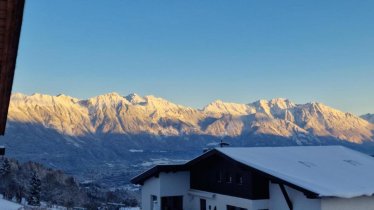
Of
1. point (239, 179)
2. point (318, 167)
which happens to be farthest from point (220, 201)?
point (318, 167)

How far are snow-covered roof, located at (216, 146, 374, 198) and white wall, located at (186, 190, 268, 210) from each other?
187 cm

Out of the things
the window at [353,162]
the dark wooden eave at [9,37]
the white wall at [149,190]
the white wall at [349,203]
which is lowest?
the white wall at [349,203]

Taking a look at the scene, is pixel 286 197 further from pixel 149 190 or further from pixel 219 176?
pixel 149 190

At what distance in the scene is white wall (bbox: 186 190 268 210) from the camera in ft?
71.0

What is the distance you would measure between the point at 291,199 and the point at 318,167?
3.58m

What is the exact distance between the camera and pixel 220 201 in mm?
24406

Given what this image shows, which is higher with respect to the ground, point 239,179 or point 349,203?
point 239,179

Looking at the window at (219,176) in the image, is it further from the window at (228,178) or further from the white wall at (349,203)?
the white wall at (349,203)

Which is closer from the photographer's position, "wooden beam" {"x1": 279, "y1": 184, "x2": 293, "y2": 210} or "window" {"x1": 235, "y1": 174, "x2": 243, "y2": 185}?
"wooden beam" {"x1": 279, "y1": 184, "x2": 293, "y2": 210}

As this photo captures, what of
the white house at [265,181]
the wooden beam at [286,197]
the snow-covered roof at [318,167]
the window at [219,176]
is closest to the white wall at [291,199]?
the white house at [265,181]

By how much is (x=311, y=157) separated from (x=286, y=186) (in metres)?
5.38

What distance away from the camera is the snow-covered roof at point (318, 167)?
19.1 meters

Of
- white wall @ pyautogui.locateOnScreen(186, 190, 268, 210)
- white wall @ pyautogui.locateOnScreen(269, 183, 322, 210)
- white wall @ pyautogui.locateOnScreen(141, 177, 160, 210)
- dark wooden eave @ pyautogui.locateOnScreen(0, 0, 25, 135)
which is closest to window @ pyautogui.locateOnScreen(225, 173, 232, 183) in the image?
white wall @ pyautogui.locateOnScreen(186, 190, 268, 210)

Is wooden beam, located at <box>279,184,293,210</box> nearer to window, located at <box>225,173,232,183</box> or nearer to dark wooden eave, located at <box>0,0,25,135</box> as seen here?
window, located at <box>225,173,232,183</box>
